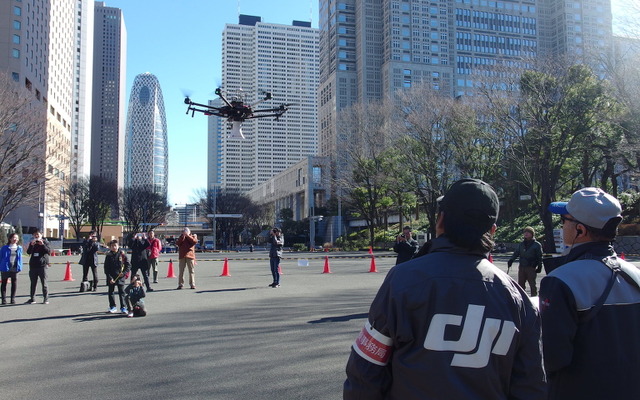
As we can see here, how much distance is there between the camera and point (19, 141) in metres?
32.5

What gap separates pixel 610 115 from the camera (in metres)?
28.2

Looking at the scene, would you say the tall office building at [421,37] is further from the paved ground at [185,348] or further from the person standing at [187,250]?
the paved ground at [185,348]

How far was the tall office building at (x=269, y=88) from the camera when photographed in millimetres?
69688

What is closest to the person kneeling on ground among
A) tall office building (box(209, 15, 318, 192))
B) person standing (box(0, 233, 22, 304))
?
person standing (box(0, 233, 22, 304))

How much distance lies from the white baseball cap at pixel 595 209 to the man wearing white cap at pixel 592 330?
0.64ft

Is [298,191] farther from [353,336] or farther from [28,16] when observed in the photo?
[353,336]

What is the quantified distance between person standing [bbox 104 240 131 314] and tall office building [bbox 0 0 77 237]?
41.5 m

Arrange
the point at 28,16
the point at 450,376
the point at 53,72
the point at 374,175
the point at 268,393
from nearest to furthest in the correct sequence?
1. the point at 450,376
2. the point at 268,393
3. the point at 374,175
4. the point at 28,16
5. the point at 53,72

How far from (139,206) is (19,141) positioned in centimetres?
4039

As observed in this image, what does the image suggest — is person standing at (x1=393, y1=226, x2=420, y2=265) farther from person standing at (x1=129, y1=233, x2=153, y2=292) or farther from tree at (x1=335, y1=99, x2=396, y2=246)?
tree at (x1=335, y1=99, x2=396, y2=246)

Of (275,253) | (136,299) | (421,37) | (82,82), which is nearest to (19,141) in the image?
(275,253)

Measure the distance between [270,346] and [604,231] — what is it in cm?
538

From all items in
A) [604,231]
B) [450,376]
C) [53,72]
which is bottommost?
[450,376]

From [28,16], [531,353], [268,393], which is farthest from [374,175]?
[28,16]
